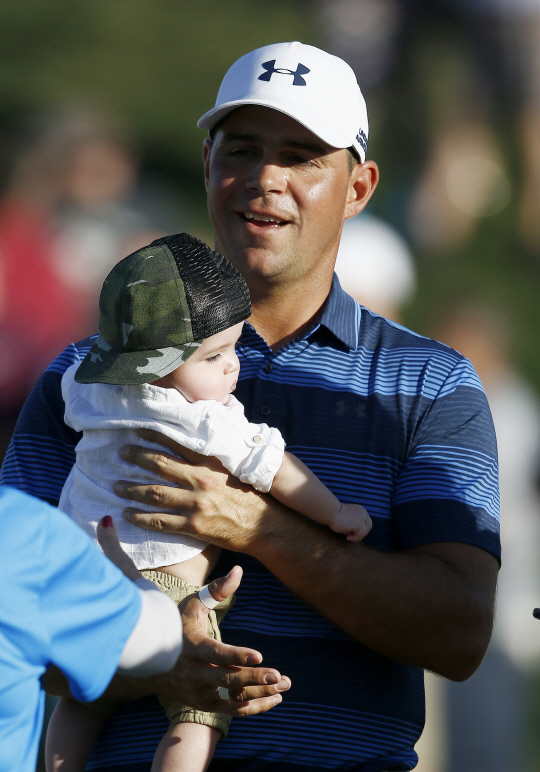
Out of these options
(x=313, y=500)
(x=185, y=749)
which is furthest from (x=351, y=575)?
(x=185, y=749)

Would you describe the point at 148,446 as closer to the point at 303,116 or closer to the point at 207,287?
the point at 207,287

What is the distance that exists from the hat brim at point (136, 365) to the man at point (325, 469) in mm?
207

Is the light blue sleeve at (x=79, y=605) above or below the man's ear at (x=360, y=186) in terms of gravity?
below

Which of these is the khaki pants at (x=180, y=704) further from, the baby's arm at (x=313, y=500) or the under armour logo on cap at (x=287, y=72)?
the under armour logo on cap at (x=287, y=72)

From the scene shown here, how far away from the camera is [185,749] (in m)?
2.06

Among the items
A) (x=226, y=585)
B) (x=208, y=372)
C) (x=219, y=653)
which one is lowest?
(x=219, y=653)

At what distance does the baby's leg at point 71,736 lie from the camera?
221cm

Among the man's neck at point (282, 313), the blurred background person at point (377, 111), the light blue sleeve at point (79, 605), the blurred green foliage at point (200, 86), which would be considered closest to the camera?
the light blue sleeve at point (79, 605)

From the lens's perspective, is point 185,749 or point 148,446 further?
point 148,446

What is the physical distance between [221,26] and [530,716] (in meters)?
8.05

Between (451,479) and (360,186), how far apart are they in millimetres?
1173

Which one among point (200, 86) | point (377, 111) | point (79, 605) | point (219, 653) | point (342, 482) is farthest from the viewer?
point (377, 111)

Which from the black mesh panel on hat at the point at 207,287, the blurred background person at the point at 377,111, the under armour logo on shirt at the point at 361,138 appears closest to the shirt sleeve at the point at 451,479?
the black mesh panel on hat at the point at 207,287

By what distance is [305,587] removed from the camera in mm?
2244
